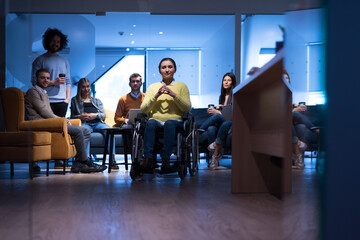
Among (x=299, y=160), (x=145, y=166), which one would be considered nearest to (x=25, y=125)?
(x=145, y=166)

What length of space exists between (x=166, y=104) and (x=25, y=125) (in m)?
1.29

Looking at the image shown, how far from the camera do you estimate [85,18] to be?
6.30 m

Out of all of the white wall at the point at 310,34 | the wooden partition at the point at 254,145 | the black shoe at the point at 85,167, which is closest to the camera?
the white wall at the point at 310,34

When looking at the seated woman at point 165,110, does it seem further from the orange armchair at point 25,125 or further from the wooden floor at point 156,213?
the orange armchair at point 25,125

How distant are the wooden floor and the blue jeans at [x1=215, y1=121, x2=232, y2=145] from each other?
62.0 inches

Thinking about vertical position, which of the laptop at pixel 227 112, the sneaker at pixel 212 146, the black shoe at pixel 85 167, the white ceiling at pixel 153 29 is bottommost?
the black shoe at pixel 85 167

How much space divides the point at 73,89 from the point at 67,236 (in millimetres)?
5432

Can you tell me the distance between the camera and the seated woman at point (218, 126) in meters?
4.26

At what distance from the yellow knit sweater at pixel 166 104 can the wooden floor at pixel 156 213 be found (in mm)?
843

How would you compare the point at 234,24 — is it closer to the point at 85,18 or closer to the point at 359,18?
the point at 85,18

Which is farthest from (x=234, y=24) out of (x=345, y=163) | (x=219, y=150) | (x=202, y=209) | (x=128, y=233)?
(x=345, y=163)

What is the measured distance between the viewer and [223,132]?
425 cm

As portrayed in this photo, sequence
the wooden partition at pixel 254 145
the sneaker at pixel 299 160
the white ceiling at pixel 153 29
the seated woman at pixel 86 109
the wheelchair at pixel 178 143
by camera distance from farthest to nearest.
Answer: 1. the white ceiling at pixel 153 29
2. the seated woman at pixel 86 109
3. the wheelchair at pixel 178 143
4. the wooden partition at pixel 254 145
5. the sneaker at pixel 299 160

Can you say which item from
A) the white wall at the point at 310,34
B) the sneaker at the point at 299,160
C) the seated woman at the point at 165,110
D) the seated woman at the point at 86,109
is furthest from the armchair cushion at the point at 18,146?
the white wall at the point at 310,34
